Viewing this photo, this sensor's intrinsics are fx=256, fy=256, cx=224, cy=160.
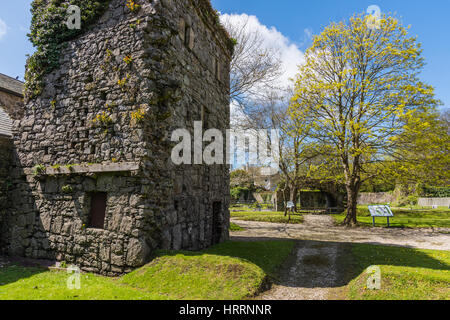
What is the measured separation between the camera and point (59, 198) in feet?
22.5

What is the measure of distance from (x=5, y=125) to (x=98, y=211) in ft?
18.4

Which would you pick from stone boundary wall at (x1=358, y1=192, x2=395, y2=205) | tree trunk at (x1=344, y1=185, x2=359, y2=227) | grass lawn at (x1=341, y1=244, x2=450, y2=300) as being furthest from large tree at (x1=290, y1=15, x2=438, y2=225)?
stone boundary wall at (x1=358, y1=192, x2=395, y2=205)

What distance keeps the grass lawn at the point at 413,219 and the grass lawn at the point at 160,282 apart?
45.7 ft

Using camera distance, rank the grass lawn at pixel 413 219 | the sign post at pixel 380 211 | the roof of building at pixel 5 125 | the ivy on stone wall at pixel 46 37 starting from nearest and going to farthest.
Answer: the ivy on stone wall at pixel 46 37 < the roof of building at pixel 5 125 < the sign post at pixel 380 211 < the grass lawn at pixel 413 219

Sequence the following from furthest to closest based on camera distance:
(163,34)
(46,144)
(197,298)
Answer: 1. (46,144)
2. (163,34)
3. (197,298)

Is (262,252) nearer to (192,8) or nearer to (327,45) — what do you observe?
(192,8)

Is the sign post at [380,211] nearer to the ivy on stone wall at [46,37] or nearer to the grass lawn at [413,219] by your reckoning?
the grass lawn at [413,219]

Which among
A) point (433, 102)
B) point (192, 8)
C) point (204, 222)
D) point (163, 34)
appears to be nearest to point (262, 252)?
point (204, 222)

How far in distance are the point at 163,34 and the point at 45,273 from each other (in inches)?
252

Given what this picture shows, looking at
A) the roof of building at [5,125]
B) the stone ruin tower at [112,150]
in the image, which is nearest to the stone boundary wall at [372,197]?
the stone ruin tower at [112,150]

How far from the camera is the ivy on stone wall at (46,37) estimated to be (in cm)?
757

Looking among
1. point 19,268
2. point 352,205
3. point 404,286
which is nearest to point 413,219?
point 352,205

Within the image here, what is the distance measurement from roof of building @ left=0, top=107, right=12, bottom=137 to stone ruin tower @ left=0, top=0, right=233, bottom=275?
0.71 m

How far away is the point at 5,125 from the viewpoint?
8.88 meters
